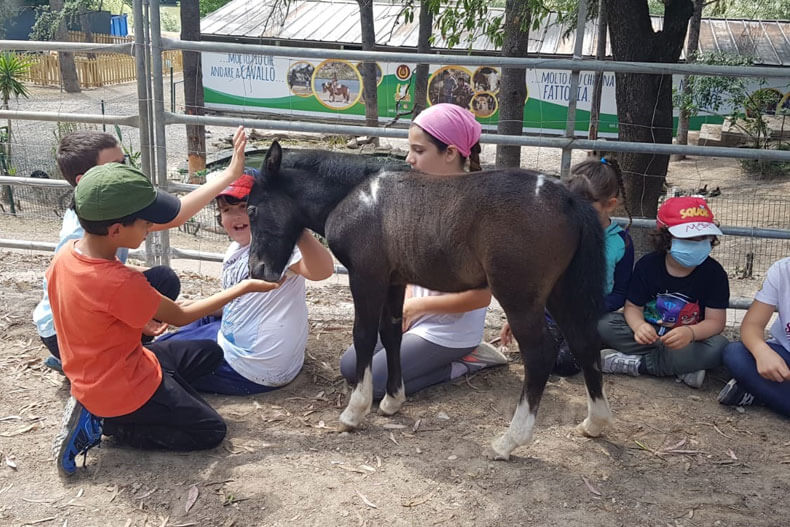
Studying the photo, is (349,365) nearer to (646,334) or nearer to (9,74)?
(646,334)

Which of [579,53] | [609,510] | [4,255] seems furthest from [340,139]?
[609,510]

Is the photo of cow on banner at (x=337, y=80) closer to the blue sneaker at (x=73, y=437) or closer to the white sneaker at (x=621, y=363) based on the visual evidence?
the white sneaker at (x=621, y=363)

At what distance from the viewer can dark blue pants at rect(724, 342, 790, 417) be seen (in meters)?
3.98

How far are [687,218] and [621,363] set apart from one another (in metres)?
1.00

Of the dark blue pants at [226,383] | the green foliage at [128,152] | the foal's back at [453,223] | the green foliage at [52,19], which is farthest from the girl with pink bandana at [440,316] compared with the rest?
the green foliage at [52,19]

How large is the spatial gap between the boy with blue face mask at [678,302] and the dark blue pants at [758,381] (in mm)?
172

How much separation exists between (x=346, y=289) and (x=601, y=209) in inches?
102

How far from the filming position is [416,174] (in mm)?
3676

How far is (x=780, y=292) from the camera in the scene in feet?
13.1

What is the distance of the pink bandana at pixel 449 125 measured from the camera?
3816 millimetres

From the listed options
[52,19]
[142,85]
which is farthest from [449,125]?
[52,19]

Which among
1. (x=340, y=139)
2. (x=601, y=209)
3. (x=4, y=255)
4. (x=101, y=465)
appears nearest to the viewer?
(x=101, y=465)

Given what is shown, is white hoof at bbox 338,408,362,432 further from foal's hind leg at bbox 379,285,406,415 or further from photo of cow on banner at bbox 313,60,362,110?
photo of cow on banner at bbox 313,60,362,110

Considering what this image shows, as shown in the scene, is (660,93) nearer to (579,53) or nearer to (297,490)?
(579,53)
